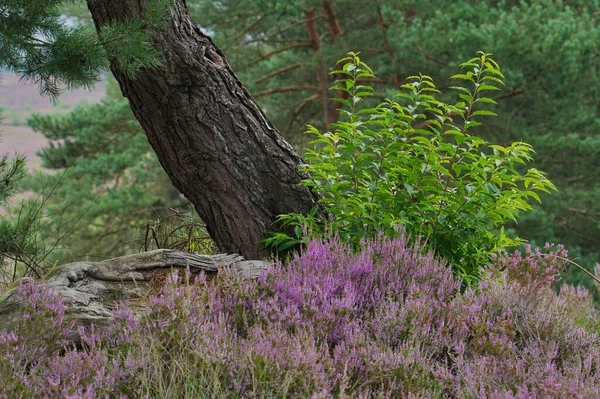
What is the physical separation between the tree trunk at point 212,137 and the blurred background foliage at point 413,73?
453cm

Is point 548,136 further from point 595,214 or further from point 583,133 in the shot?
point 595,214

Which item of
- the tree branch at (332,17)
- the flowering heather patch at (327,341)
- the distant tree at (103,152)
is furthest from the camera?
the distant tree at (103,152)

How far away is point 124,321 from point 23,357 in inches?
16.2

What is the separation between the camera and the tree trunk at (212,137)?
3.71m

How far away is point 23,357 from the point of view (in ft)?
7.72

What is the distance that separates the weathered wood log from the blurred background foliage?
4954 millimetres

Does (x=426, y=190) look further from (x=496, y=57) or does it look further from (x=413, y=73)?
(x=413, y=73)

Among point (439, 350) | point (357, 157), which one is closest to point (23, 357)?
point (439, 350)

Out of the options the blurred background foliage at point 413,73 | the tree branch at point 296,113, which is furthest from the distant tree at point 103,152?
the tree branch at point 296,113

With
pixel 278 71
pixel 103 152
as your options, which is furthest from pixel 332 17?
pixel 103 152

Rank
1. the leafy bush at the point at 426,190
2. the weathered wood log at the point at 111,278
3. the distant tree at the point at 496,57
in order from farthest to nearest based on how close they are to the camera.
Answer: the distant tree at the point at 496,57
the leafy bush at the point at 426,190
the weathered wood log at the point at 111,278

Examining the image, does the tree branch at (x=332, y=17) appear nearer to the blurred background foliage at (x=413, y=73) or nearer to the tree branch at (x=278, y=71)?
the blurred background foliage at (x=413, y=73)

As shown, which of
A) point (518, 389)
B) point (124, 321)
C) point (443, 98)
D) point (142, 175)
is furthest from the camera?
point (142, 175)

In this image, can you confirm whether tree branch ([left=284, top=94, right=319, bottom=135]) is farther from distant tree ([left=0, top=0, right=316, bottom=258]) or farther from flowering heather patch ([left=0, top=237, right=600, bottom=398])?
flowering heather patch ([left=0, top=237, right=600, bottom=398])
